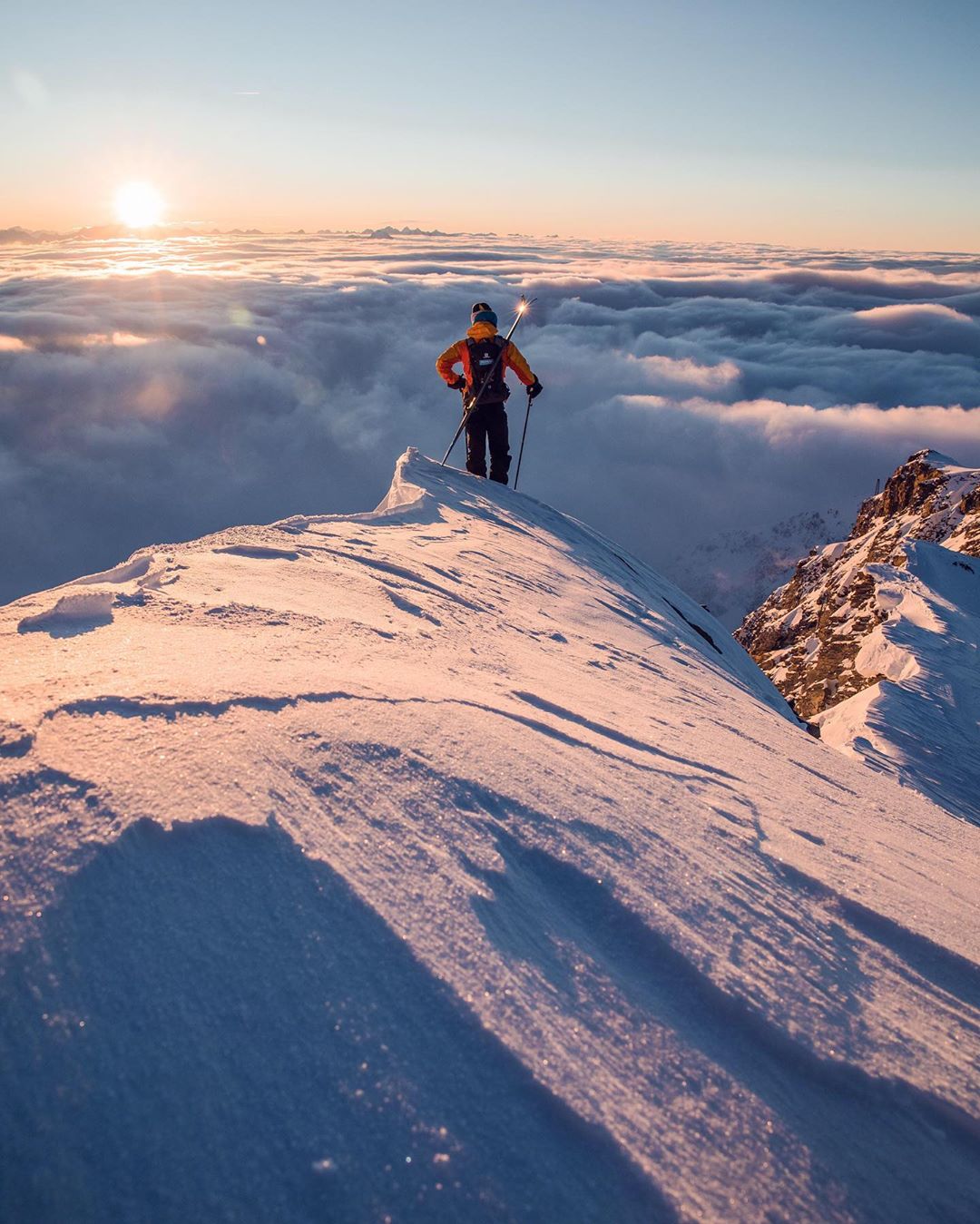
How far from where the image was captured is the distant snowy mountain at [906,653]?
643cm

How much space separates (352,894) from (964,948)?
6.35 ft

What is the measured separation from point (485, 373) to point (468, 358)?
0.34m

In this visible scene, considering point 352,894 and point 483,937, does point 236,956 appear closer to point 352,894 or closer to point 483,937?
point 352,894

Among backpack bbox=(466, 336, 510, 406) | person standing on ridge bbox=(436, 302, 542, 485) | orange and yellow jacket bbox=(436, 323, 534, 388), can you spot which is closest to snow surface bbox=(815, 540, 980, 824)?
person standing on ridge bbox=(436, 302, 542, 485)

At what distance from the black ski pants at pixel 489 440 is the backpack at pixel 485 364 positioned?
280mm

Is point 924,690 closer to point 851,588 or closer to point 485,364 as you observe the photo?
point 485,364

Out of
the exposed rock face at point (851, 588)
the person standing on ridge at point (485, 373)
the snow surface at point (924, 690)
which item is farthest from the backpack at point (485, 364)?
the exposed rock face at point (851, 588)

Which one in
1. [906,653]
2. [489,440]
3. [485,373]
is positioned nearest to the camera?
[906,653]

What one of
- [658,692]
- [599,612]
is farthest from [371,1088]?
[599,612]

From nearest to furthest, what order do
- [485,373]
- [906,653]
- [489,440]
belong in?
[906,653] < [485,373] < [489,440]

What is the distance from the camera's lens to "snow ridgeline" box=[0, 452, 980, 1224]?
1193mm

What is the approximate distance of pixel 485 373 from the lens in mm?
10328

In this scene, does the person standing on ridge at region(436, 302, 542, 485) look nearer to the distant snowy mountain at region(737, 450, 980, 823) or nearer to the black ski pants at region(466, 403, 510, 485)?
the black ski pants at region(466, 403, 510, 485)

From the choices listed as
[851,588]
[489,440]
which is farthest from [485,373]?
[851,588]
